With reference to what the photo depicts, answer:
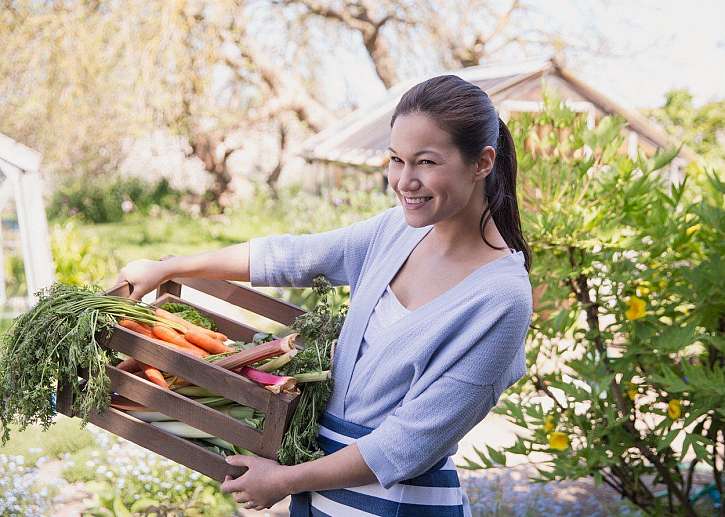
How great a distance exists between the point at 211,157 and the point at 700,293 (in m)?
15.9

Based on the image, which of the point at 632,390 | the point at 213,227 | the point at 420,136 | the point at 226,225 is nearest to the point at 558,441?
the point at 632,390

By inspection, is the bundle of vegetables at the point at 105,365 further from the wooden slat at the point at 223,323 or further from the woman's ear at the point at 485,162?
the woman's ear at the point at 485,162

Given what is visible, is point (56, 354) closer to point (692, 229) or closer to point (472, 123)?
point (472, 123)

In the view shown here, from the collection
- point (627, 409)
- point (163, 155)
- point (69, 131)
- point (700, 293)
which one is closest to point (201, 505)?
point (627, 409)

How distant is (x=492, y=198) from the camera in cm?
158

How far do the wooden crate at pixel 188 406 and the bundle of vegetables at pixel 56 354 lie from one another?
30mm

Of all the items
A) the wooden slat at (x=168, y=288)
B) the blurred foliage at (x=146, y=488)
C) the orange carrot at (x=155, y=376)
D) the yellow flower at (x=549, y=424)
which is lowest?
the blurred foliage at (x=146, y=488)

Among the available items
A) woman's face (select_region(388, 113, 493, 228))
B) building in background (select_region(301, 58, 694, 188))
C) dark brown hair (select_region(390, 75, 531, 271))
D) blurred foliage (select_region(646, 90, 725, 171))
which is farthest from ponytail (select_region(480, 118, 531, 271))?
blurred foliage (select_region(646, 90, 725, 171))

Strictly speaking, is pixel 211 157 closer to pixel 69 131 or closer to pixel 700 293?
pixel 69 131

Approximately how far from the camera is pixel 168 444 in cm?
156

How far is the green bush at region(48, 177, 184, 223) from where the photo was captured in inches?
667

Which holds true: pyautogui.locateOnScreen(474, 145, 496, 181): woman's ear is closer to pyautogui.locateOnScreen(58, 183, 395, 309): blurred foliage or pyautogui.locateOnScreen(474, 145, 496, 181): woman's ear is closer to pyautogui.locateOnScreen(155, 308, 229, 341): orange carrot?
pyautogui.locateOnScreen(155, 308, 229, 341): orange carrot

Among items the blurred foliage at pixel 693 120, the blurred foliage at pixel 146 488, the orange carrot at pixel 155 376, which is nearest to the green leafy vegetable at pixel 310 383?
the orange carrot at pixel 155 376

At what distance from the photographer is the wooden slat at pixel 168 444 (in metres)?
1.54
